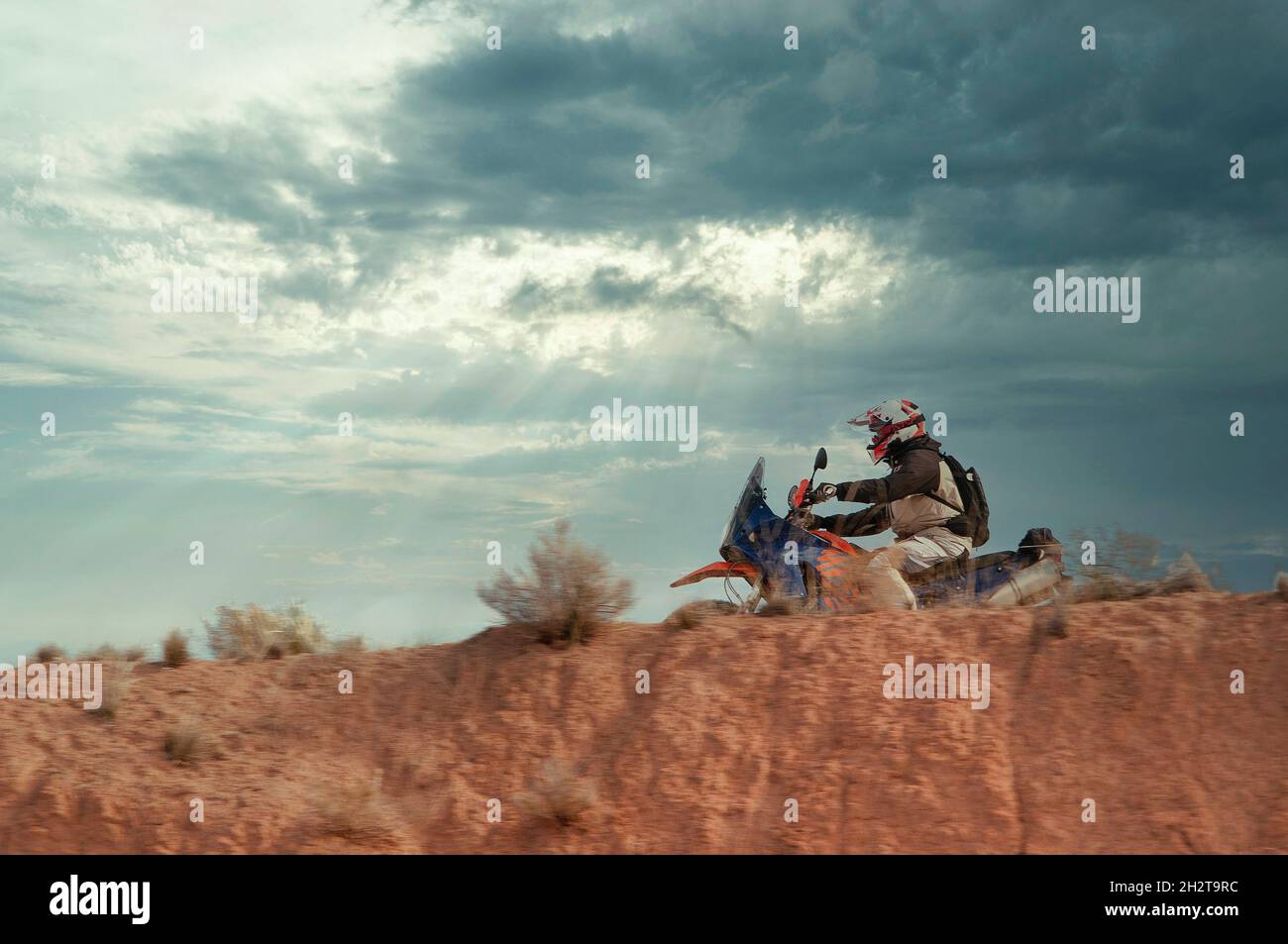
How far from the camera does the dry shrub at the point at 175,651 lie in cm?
1357

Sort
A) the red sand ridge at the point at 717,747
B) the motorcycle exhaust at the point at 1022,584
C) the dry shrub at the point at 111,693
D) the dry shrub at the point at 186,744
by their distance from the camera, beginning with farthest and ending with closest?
the motorcycle exhaust at the point at 1022,584, the dry shrub at the point at 111,693, the dry shrub at the point at 186,744, the red sand ridge at the point at 717,747

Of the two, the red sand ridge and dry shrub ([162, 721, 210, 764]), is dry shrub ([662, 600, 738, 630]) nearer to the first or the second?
the red sand ridge

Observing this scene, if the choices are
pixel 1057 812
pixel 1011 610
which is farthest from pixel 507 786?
pixel 1011 610

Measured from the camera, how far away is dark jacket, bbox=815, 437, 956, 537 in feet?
42.6

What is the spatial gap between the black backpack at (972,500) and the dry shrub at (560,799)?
18.1 ft

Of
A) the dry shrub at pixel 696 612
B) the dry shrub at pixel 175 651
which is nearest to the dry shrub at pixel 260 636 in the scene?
the dry shrub at pixel 175 651

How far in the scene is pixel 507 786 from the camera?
1079 cm

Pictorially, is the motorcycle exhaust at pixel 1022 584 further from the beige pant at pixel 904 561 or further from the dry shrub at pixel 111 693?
the dry shrub at pixel 111 693

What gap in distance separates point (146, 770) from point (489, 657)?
3525 mm

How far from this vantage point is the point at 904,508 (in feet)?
43.6

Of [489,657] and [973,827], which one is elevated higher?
[489,657]

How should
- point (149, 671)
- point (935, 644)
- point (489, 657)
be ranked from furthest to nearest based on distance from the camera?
point (149, 671)
point (489, 657)
point (935, 644)

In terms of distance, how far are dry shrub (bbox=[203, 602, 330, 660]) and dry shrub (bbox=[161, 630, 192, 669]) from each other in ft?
1.36
